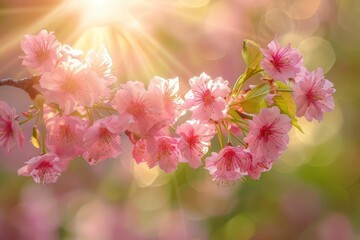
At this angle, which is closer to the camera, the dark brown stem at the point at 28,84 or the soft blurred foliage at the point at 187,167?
the dark brown stem at the point at 28,84

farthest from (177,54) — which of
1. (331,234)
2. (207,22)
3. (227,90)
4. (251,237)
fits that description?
(227,90)

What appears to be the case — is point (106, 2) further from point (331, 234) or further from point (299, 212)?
point (331, 234)

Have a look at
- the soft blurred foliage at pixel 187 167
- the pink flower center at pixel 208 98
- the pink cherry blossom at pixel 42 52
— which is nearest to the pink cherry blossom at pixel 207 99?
the pink flower center at pixel 208 98

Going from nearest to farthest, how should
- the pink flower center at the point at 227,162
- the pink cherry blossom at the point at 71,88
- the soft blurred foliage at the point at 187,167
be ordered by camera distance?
the pink cherry blossom at the point at 71,88 < the pink flower center at the point at 227,162 < the soft blurred foliage at the point at 187,167

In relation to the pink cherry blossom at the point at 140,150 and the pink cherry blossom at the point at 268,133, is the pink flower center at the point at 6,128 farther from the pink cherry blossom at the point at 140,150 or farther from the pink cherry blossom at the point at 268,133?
the pink cherry blossom at the point at 268,133

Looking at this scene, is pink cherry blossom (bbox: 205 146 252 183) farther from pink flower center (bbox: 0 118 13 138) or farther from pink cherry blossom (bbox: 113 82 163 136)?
pink flower center (bbox: 0 118 13 138)

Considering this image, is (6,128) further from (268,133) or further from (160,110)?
(268,133)

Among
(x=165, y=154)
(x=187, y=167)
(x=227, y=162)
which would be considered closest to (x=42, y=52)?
(x=165, y=154)

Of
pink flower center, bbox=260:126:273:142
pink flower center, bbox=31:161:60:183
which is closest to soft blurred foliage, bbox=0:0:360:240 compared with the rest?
pink flower center, bbox=31:161:60:183
